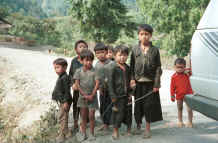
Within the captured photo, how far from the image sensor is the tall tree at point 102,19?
3222 cm

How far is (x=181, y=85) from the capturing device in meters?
5.60

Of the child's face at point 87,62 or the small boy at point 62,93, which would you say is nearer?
the child's face at point 87,62

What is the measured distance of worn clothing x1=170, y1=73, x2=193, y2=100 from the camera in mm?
5590

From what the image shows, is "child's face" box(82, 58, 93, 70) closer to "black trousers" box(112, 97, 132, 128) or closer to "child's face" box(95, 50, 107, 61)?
"child's face" box(95, 50, 107, 61)

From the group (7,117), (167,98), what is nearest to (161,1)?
(167,98)

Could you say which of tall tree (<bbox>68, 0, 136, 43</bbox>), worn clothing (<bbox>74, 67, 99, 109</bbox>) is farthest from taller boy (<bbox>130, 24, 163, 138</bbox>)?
tall tree (<bbox>68, 0, 136, 43</bbox>)

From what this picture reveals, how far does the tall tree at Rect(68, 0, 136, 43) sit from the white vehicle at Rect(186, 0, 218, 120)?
28.8 m

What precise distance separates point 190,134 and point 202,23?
7.30 ft

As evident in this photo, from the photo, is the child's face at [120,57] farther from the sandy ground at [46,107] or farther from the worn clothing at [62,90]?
the sandy ground at [46,107]

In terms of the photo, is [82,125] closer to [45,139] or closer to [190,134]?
[45,139]

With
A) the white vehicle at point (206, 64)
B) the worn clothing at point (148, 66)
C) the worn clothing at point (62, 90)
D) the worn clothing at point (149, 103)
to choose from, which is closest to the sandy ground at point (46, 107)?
the worn clothing at point (149, 103)

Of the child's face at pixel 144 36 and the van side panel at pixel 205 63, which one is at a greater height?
the child's face at pixel 144 36

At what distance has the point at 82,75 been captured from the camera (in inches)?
199

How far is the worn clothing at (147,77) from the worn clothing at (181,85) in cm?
82
